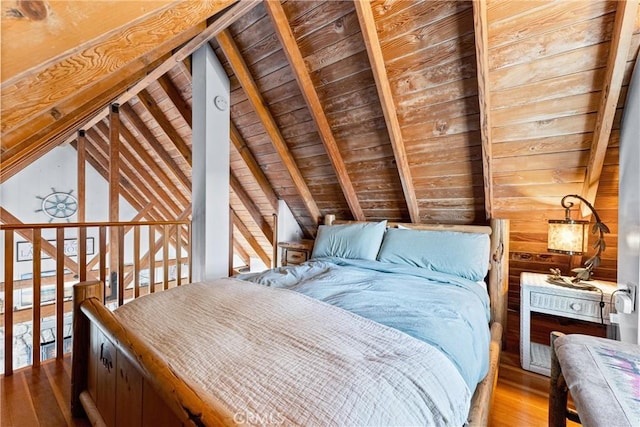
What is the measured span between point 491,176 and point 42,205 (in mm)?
6704

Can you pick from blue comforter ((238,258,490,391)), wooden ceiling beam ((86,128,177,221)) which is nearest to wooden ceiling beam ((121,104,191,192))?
wooden ceiling beam ((86,128,177,221))

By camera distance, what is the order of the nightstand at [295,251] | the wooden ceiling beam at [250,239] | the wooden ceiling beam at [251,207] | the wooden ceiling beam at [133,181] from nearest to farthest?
the nightstand at [295,251] < the wooden ceiling beam at [251,207] < the wooden ceiling beam at [250,239] < the wooden ceiling beam at [133,181]

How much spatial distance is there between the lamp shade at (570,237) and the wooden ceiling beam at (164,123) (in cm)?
412

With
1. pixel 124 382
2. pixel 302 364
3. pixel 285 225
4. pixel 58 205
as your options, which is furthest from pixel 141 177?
pixel 302 364

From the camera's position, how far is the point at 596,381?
3.10 feet

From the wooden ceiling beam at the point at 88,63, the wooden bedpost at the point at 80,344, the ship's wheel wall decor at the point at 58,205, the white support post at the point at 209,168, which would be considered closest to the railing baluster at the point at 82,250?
the white support post at the point at 209,168

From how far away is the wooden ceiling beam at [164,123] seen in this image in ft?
11.7

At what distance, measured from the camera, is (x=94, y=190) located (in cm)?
545

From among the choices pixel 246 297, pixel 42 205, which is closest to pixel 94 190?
pixel 42 205

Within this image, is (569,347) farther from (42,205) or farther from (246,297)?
(42,205)

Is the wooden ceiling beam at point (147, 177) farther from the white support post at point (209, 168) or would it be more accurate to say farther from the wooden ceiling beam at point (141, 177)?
the white support post at point (209, 168)

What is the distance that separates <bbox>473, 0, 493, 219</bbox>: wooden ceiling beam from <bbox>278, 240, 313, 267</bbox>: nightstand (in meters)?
1.92

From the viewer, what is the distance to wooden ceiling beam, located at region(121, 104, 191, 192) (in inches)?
158

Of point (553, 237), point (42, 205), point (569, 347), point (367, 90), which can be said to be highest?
point (367, 90)
